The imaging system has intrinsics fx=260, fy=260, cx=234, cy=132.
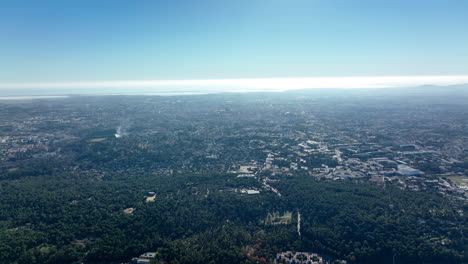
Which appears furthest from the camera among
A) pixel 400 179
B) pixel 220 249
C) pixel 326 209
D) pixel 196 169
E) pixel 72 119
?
pixel 72 119

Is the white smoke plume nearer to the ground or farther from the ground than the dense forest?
farther from the ground

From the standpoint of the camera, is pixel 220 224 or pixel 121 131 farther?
pixel 121 131

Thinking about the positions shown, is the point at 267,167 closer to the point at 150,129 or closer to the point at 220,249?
the point at 220,249

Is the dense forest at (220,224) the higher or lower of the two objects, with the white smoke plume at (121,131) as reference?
lower

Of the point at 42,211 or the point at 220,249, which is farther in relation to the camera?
the point at 42,211

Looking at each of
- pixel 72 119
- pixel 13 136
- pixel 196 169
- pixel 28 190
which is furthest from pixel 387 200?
pixel 72 119

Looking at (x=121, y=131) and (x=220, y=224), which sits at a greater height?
(x=121, y=131)

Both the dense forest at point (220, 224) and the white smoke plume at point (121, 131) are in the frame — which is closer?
the dense forest at point (220, 224)

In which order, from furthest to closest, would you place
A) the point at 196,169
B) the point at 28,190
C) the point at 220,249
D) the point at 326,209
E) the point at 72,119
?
1. the point at 72,119
2. the point at 196,169
3. the point at 28,190
4. the point at 326,209
5. the point at 220,249

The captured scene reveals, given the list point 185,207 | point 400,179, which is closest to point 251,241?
point 185,207

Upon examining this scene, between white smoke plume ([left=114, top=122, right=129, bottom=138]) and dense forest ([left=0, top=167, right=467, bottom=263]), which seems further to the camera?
white smoke plume ([left=114, top=122, right=129, bottom=138])

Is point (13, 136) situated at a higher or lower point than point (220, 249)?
higher
